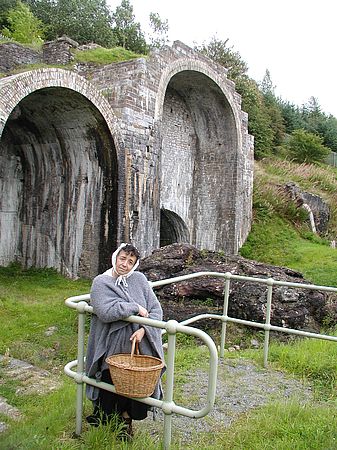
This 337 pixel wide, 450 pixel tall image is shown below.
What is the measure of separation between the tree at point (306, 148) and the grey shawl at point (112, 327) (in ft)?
82.6

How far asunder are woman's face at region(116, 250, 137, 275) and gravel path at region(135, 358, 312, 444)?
1171 mm

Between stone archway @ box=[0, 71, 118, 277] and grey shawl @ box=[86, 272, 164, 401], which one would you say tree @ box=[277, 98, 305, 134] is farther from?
grey shawl @ box=[86, 272, 164, 401]

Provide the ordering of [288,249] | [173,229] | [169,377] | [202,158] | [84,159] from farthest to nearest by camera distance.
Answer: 1. [202,158]
2. [173,229]
3. [288,249]
4. [84,159]
5. [169,377]

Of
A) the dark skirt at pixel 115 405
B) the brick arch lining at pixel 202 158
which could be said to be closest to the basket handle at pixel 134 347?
the dark skirt at pixel 115 405

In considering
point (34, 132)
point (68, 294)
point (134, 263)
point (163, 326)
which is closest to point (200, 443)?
point (163, 326)

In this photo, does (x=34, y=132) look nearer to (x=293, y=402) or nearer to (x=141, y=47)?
(x=293, y=402)

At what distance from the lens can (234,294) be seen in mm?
7871

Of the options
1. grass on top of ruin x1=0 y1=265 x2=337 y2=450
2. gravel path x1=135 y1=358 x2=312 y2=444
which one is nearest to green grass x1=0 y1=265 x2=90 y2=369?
grass on top of ruin x1=0 y1=265 x2=337 y2=450

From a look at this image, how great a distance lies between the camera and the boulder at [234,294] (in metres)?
7.62

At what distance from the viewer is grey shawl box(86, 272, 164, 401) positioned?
3225 millimetres

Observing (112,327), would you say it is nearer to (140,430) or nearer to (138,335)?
(138,335)

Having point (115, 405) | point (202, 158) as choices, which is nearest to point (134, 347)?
point (115, 405)

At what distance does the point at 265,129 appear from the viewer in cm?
2794

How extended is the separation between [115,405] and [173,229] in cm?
1387
